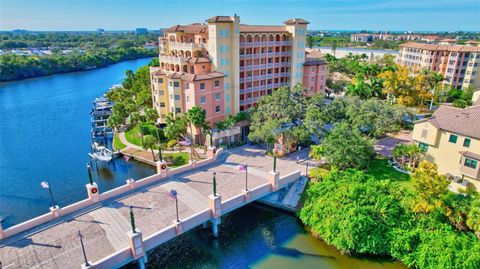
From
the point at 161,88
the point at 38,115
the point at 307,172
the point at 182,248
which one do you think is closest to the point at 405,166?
the point at 307,172

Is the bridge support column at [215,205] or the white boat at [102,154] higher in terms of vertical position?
the bridge support column at [215,205]

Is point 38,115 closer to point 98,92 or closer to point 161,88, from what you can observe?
point 98,92

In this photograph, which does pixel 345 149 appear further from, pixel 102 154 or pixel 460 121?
pixel 102 154

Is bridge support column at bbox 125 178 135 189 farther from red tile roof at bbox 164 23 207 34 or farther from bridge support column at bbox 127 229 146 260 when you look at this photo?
red tile roof at bbox 164 23 207 34

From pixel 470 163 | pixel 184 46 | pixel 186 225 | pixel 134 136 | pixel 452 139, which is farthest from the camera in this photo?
pixel 134 136

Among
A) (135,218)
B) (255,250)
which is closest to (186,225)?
(135,218)

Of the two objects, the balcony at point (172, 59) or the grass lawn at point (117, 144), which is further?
the balcony at point (172, 59)

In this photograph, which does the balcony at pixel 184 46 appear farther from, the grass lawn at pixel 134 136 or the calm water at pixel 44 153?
the calm water at pixel 44 153

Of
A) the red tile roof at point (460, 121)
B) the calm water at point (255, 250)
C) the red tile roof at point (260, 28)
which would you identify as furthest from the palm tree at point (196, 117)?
the red tile roof at point (460, 121)
